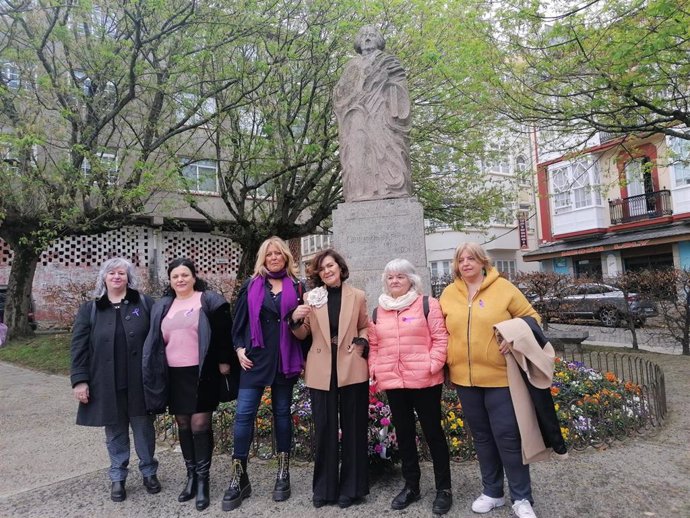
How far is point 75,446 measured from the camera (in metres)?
5.19

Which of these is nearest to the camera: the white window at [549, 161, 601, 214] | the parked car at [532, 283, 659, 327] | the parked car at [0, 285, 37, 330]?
the parked car at [532, 283, 659, 327]

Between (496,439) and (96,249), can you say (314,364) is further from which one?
(96,249)

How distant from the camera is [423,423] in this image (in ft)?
11.3

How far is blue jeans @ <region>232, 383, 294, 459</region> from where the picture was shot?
3.65 meters

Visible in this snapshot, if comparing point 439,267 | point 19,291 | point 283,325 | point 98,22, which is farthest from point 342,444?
point 439,267

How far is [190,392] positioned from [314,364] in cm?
93

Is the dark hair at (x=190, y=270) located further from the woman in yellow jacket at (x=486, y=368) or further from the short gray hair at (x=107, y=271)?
the woman in yellow jacket at (x=486, y=368)

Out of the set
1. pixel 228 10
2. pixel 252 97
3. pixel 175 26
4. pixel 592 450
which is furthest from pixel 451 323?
pixel 252 97

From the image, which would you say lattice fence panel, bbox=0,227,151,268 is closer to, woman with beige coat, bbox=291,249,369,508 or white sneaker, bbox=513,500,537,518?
woman with beige coat, bbox=291,249,369,508

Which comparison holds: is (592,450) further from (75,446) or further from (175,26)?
(175,26)

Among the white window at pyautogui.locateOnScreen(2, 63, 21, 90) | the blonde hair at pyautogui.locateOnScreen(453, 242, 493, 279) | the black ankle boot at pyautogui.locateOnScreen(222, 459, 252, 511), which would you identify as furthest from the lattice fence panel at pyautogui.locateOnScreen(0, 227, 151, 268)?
the blonde hair at pyautogui.locateOnScreen(453, 242, 493, 279)

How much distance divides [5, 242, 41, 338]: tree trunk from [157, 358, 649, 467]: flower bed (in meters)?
10.7

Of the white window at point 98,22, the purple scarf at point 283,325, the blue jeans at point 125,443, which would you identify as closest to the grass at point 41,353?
the white window at point 98,22

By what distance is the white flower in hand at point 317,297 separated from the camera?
3578 mm
